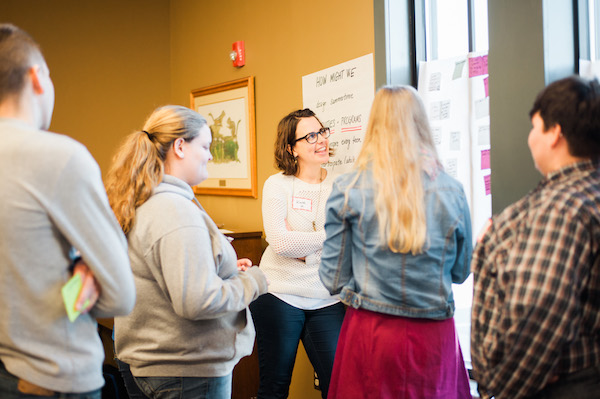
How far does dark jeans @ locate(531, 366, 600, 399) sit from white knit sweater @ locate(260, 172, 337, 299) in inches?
51.6

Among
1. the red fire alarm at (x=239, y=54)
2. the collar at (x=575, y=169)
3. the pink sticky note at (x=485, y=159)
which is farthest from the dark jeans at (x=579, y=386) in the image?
the red fire alarm at (x=239, y=54)

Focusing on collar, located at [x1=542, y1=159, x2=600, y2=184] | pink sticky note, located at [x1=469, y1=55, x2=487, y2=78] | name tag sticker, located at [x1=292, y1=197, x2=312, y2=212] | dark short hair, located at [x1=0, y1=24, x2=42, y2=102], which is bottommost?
name tag sticker, located at [x1=292, y1=197, x2=312, y2=212]

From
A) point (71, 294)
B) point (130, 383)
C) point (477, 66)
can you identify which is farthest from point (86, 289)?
point (477, 66)

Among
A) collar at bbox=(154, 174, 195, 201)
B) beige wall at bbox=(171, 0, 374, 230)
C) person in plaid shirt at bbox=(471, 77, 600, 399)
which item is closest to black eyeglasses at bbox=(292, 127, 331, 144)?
beige wall at bbox=(171, 0, 374, 230)

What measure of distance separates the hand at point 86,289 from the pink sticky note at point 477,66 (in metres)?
1.84

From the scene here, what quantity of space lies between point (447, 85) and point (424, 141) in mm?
922

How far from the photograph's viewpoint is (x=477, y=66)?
94.8 inches

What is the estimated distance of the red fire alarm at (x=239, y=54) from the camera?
12.8ft

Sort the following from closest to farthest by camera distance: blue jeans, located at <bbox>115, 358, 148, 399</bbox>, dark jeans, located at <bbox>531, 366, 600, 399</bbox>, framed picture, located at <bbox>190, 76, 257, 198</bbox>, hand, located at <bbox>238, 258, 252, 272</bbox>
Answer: dark jeans, located at <bbox>531, 366, 600, 399</bbox>
blue jeans, located at <bbox>115, 358, 148, 399</bbox>
hand, located at <bbox>238, 258, 252, 272</bbox>
framed picture, located at <bbox>190, 76, 257, 198</bbox>

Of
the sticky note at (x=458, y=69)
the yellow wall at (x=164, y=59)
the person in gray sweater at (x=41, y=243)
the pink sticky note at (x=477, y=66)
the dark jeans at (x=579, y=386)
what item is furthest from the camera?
the yellow wall at (x=164, y=59)

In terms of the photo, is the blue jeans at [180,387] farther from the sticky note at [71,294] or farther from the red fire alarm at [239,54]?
the red fire alarm at [239,54]

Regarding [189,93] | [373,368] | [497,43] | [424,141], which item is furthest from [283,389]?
[189,93]

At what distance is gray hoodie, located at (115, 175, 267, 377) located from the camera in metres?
1.56

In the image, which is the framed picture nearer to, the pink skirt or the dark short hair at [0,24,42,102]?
the pink skirt
